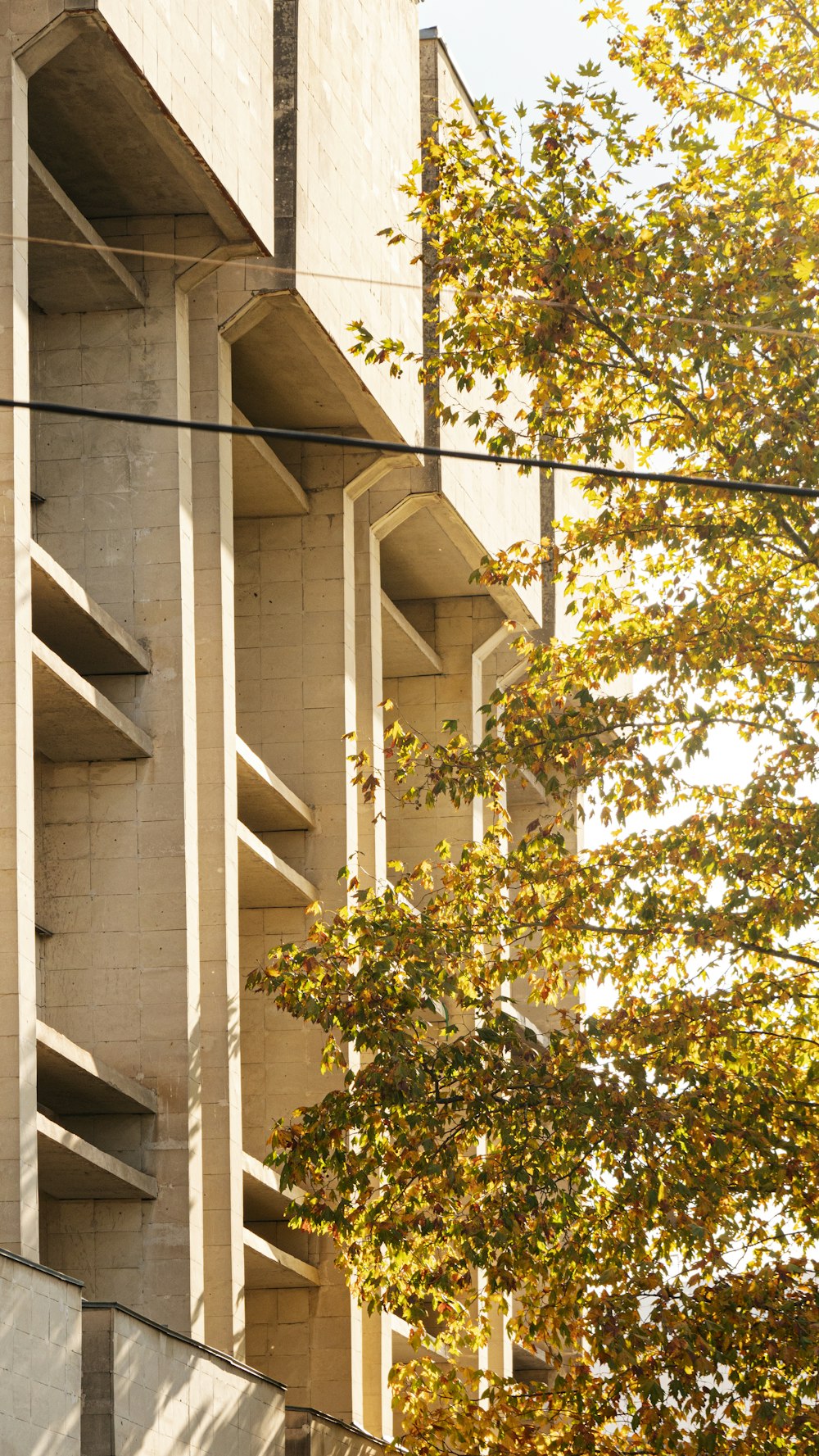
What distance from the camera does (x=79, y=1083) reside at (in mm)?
22984

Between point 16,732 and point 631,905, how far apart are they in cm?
589

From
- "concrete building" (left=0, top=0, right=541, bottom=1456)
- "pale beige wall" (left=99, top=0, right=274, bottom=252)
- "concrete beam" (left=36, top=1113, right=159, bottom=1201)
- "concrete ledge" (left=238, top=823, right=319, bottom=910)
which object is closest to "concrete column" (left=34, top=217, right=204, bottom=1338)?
"concrete building" (left=0, top=0, right=541, bottom=1456)

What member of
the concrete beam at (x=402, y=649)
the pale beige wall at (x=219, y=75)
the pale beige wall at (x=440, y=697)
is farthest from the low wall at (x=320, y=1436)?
the concrete beam at (x=402, y=649)

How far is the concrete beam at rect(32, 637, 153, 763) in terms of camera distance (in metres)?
22.2

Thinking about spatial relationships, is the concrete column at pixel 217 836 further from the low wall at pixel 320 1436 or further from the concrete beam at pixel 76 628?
the concrete beam at pixel 76 628

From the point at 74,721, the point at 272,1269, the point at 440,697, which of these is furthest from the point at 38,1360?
the point at 440,697

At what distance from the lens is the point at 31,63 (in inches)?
828

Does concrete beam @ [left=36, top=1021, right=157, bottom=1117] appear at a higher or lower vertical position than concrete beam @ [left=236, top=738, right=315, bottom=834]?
lower

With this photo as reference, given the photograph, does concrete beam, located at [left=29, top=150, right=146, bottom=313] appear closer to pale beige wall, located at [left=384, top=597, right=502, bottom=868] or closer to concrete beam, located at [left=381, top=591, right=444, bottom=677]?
concrete beam, located at [left=381, top=591, right=444, bottom=677]

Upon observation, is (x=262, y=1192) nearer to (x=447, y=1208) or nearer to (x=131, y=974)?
(x=131, y=974)

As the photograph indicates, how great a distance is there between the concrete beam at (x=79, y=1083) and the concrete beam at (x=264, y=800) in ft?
17.5

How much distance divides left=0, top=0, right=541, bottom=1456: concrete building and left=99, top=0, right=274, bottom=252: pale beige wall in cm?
7

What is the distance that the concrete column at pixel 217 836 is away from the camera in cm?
2453

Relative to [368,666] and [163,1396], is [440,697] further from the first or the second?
[163,1396]
